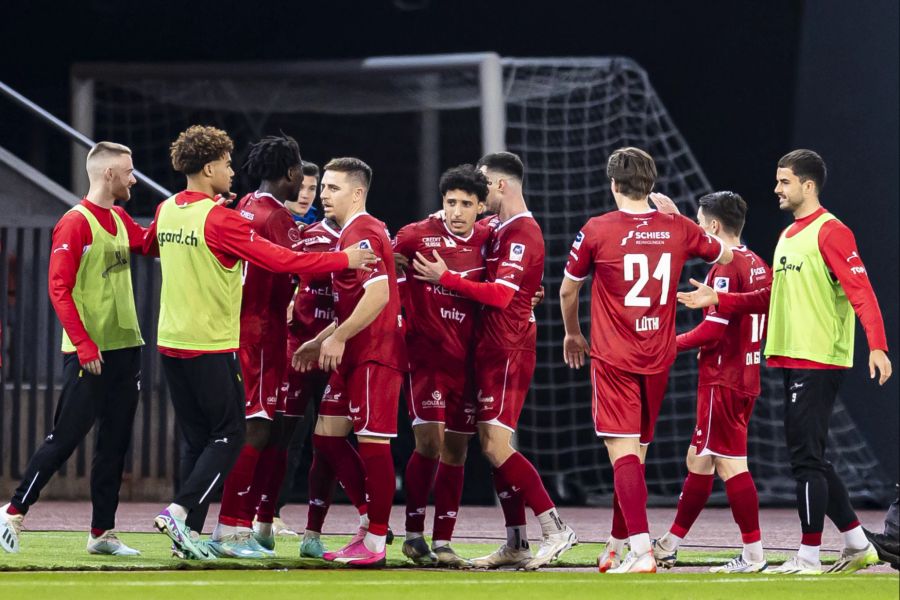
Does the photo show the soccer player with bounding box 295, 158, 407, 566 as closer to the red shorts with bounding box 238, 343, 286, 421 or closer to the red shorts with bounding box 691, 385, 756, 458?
the red shorts with bounding box 238, 343, 286, 421

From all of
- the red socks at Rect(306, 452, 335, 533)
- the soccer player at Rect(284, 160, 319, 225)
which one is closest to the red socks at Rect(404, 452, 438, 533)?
the red socks at Rect(306, 452, 335, 533)

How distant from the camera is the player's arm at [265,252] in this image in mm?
5770

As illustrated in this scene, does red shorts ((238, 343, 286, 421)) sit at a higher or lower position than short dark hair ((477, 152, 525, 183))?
lower

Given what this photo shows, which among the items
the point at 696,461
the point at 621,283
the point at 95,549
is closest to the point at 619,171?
the point at 621,283

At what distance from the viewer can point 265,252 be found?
19.1 feet

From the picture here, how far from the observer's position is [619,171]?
575cm

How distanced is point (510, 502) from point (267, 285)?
154 centimetres

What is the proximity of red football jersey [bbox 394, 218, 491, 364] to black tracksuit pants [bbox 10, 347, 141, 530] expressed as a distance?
1.36 meters

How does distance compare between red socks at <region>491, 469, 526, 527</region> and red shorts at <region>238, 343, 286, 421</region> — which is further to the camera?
red shorts at <region>238, 343, 286, 421</region>

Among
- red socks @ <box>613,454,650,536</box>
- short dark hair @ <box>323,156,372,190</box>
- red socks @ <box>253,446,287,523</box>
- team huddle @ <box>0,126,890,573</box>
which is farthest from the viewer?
red socks @ <box>253,446,287,523</box>

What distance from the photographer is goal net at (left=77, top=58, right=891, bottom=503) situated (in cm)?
1100

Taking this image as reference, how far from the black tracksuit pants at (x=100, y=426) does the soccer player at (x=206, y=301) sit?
385mm

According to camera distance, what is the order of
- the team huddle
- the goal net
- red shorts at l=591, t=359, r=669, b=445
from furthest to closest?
the goal net, the team huddle, red shorts at l=591, t=359, r=669, b=445

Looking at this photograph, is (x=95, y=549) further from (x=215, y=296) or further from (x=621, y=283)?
(x=621, y=283)
